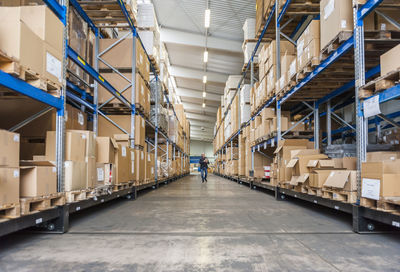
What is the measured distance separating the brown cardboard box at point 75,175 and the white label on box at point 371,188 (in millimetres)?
3583

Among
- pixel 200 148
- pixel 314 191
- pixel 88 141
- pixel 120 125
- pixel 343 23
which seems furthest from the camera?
pixel 200 148

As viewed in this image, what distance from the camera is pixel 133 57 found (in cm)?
740

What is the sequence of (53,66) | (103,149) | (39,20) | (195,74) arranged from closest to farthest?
(39,20) < (53,66) < (103,149) < (195,74)

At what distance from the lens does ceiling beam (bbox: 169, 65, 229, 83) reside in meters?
20.4

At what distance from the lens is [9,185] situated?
2625 mm

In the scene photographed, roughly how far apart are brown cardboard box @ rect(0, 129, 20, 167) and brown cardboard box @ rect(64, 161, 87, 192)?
0.97 m

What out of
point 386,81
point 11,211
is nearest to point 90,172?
point 11,211

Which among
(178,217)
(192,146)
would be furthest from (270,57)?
(192,146)

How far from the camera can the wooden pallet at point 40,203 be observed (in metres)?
2.80

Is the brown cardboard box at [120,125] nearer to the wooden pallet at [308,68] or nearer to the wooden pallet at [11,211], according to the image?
the wooden pallet at [308,68]

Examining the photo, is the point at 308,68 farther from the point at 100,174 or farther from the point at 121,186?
the point at 121,186

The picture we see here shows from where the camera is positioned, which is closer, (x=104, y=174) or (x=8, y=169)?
(x=8, y=169)

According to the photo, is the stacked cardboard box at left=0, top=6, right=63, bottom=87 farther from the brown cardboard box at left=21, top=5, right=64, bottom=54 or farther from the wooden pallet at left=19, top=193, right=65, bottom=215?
the wooden pallet at left=19, top=193, right=65, bottom=215

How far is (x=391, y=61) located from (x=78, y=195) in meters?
4.16
